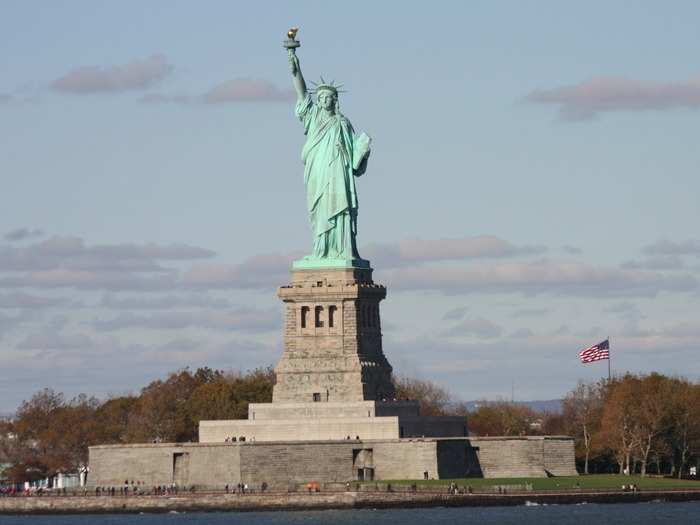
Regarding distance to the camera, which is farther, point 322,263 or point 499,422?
point 499,422

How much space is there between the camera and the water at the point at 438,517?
268 ft

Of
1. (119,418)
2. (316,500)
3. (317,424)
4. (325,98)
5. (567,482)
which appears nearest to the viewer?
(316,500)

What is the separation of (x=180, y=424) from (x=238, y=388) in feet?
11.1

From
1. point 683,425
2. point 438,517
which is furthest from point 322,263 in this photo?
point 683,425

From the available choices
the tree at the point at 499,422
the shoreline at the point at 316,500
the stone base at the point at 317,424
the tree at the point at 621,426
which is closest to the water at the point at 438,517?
the shoreline at the point at 316,500

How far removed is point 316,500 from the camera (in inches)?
3479

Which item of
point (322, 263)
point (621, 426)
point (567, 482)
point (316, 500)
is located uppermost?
point (322, 263)

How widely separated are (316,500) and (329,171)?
49.7 feet

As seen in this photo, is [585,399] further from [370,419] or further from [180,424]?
[370,419]

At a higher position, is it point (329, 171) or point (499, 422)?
point (329, 171)

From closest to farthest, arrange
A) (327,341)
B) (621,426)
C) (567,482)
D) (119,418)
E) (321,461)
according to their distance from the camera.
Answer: (321,461) < (567,482) < (327,341) < (621,426) < (119,418)

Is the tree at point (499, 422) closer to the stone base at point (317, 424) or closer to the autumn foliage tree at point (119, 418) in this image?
the autumn foliage tree at point (119, 418)

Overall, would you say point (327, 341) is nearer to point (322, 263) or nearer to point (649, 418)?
point (322, 263)

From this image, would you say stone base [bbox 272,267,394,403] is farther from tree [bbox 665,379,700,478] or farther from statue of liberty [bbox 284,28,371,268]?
tree [bbox 665,379,700,478]
